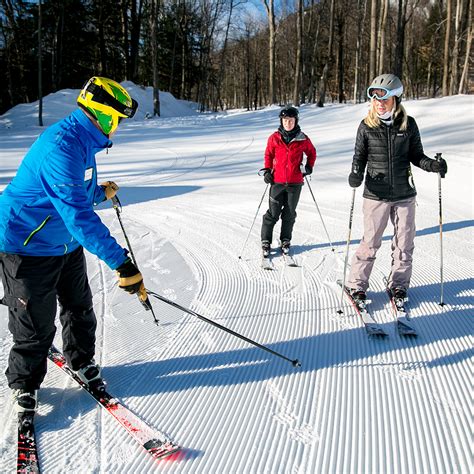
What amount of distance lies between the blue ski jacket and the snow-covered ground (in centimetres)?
101

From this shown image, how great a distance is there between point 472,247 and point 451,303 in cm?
188

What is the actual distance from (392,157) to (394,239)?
2.49 feet

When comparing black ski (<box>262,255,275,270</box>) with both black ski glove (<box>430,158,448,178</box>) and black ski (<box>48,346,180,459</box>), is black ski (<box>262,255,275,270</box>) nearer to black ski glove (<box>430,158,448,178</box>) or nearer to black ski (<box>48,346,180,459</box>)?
black ski glove (<box>430,158,448,178</box>)

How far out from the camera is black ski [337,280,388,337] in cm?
343

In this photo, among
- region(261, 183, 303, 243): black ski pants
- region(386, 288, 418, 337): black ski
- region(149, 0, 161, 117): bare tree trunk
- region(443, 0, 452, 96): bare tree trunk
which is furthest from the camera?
region(149, 0, 161, 117): bare tree trunk

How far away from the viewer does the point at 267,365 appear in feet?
10.1

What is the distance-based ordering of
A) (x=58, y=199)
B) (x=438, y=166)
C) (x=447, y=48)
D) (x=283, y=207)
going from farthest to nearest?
(x=447, y=48), (x=283, y=207), (x=438, y=166), (x=58, y=199)

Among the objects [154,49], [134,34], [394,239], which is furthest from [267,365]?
[134,34]

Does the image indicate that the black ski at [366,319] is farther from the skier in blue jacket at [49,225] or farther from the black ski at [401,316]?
the skier in blue jacket at [49,225]

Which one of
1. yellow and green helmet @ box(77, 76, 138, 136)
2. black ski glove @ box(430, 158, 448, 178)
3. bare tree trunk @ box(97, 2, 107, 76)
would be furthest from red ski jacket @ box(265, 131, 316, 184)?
bare tree trunk @ box(97, 2, 107, 76)

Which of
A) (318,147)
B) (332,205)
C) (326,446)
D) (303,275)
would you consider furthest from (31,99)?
(326,446)

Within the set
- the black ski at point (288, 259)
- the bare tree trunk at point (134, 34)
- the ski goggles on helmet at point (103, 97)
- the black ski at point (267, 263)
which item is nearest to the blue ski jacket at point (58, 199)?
the ski goggles on helmet at point (103, 97)

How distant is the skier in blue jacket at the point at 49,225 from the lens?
2.20 m

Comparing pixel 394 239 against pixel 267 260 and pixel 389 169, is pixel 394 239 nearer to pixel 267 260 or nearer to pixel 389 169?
pixel 389 169
